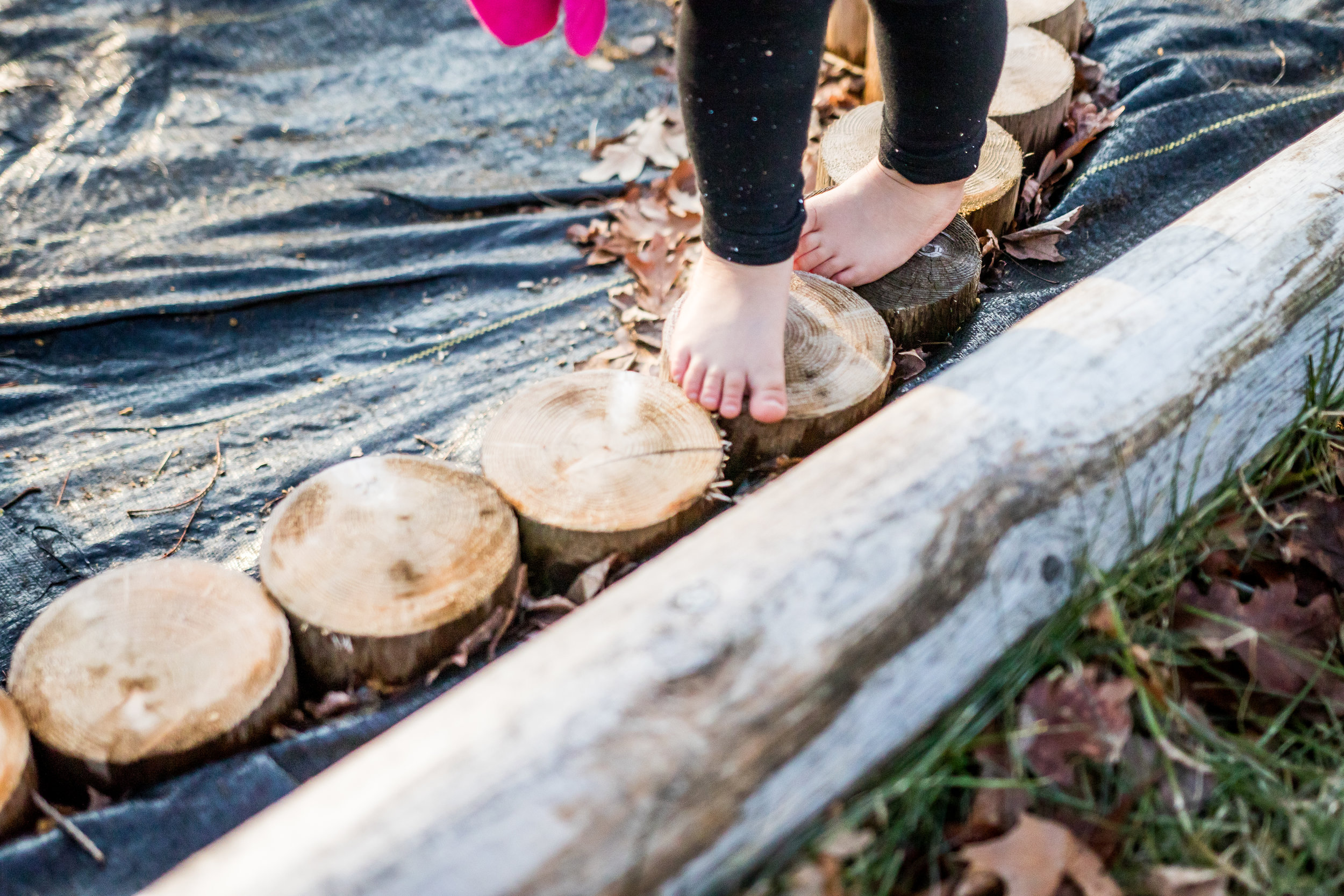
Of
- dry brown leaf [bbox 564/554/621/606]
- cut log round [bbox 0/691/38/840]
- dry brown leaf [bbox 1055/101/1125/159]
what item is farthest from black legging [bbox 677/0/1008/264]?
cut log round [bbox 0/691/38/840]

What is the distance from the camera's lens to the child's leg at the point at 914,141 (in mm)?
1664

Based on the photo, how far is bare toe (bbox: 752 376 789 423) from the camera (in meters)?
1.58

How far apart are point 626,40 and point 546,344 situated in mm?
1820

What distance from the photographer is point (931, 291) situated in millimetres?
1948

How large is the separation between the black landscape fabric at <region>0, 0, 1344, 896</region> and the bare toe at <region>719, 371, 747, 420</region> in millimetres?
628

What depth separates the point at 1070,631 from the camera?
4.14 feet

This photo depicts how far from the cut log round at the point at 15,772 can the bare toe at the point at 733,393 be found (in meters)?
1.16

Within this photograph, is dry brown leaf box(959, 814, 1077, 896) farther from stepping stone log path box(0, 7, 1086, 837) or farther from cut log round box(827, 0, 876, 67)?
cut log round box(827, 0, 876, 67)

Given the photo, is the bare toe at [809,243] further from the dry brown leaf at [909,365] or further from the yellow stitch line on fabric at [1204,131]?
the yellow stitch line on fabric at [1204,131]

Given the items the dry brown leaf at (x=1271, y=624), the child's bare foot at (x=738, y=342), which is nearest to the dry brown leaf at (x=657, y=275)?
the child's bare foot at (x=738, y=342)

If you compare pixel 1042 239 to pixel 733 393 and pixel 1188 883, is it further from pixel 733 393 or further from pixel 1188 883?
pixel 1188 883

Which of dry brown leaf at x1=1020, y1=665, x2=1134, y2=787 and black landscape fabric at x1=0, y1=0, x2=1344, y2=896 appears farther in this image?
black landscape fabric at x1=0, y1=0, x2=1344, y2=896

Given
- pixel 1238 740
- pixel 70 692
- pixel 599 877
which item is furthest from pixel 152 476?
pixel 1238 740

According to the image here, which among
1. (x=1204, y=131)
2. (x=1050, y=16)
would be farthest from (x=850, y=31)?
(x=1204, y=131)
